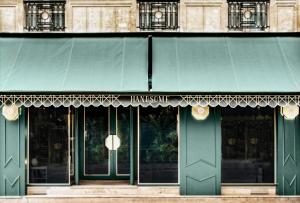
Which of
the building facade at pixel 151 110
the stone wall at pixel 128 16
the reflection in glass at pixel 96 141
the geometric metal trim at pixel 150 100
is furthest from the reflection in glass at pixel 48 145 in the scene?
the stone wall at pixel 128 16

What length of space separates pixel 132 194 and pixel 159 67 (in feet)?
11.6

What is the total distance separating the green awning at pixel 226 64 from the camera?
36.7 feet

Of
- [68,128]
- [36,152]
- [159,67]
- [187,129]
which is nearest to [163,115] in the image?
[187,129]

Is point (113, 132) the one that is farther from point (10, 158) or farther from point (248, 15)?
point (248, 15)

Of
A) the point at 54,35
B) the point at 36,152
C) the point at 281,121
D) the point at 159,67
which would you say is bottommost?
the point at 36,152

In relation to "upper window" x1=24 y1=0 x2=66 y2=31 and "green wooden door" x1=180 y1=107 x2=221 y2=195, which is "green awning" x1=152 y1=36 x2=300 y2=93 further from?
"upper window" x1=24 y1=0 x2=66 y2=31

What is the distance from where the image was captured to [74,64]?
38.7 feet

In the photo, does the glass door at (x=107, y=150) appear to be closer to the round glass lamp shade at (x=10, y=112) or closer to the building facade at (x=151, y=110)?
the building facade at (x=151, y=110)

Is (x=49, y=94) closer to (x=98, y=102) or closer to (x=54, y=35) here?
(x=98, y=102)

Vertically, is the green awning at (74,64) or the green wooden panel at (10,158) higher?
the green awning at (74,64)

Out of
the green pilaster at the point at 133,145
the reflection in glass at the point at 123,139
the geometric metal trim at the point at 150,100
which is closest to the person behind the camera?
the geometric metal trim at the point at 150,100

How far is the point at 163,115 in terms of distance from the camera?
12.8 meters

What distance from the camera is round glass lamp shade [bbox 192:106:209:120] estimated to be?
1219 cm

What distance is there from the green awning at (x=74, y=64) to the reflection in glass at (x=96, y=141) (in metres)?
1.95
